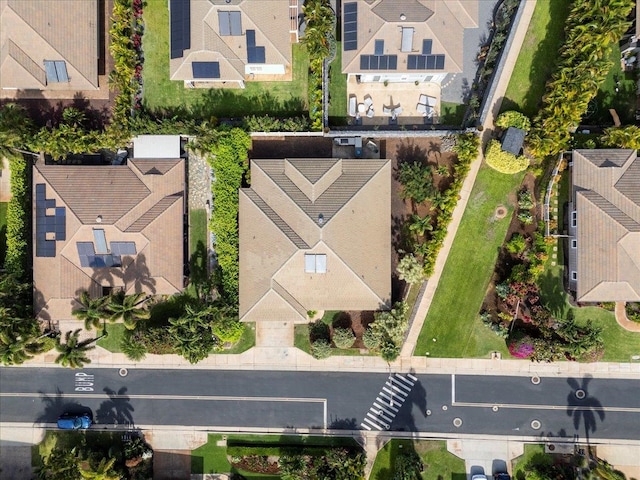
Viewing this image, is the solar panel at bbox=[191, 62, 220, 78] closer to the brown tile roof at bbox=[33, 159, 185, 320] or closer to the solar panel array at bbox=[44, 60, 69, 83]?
the brown tile roof at bbox=[33, 159, 185, 320]

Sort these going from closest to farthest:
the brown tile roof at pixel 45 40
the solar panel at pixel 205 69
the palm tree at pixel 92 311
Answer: the palm tree at pixel 92 311 → the solar panel at pixel 205 69 → the brown tile roof at pixel 45 40

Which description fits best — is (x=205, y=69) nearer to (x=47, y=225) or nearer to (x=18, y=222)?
(x=47, y=225)

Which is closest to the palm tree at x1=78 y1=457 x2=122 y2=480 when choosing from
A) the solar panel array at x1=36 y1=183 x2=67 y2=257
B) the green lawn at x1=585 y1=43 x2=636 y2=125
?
the solar panel array at x1=36 y1=183 x2=67 y2=257

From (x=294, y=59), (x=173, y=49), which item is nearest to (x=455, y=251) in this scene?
(x=294, y=59)

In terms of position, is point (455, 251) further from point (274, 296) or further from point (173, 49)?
point (173, 49)

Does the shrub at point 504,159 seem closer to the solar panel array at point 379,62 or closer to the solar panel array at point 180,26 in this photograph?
the solar panel array at point 379,62

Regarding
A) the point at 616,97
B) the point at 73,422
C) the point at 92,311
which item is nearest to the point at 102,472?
the point at 73,422

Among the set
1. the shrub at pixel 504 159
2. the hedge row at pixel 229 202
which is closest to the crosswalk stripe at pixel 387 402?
the hedge row at pixel 229 202
